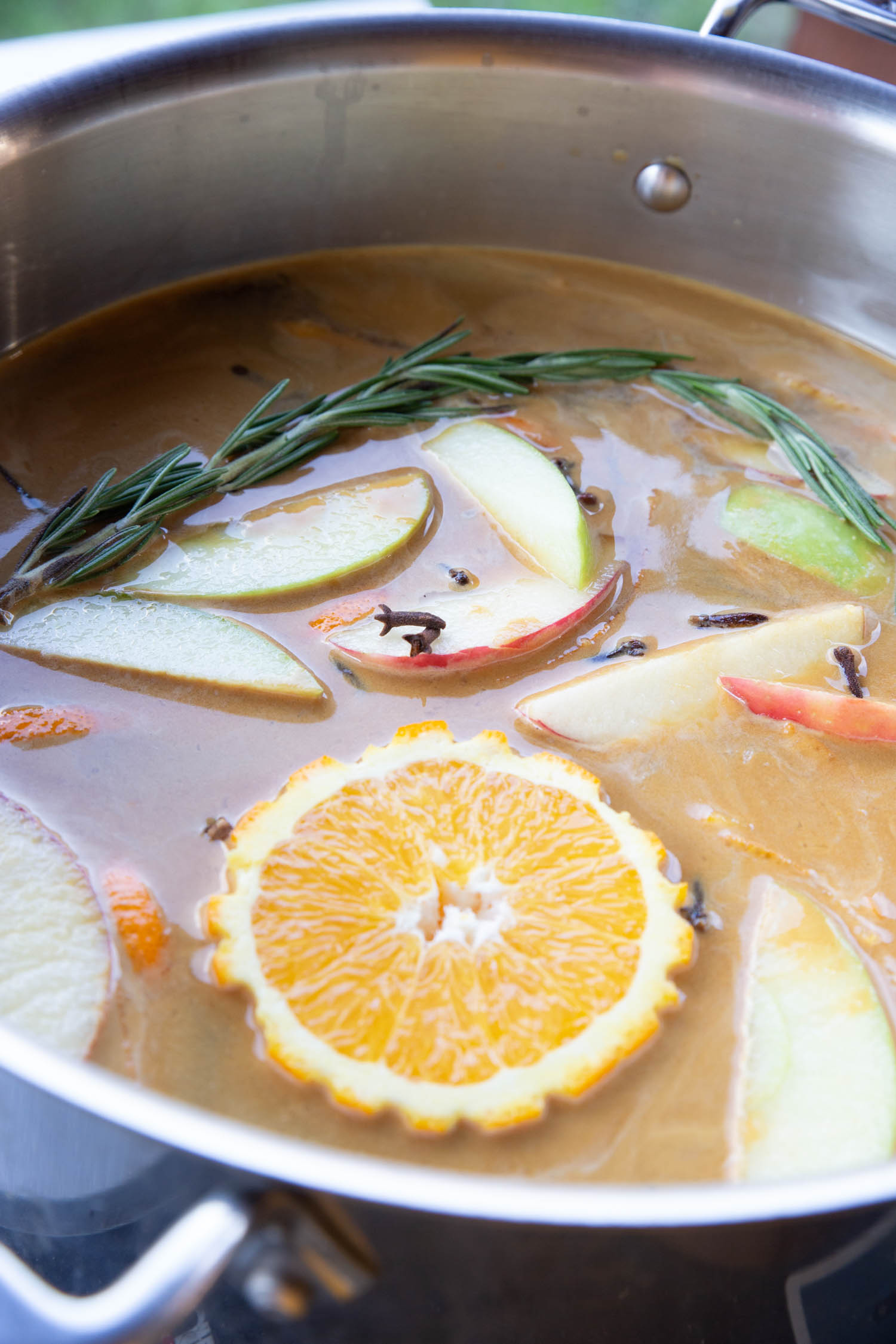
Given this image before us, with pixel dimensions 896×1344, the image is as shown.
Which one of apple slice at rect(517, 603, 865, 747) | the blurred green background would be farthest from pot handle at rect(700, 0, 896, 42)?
the blurred green background

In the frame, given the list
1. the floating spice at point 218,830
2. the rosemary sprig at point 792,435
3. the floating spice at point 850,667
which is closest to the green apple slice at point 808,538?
the rosemary sprig at point 792,435

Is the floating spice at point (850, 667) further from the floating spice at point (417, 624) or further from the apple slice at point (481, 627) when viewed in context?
the floating spice at point (417, 624)

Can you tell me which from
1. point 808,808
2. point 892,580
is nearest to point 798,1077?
point 808,808

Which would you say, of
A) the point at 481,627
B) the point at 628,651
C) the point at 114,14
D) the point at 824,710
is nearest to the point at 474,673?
the point at 481,627

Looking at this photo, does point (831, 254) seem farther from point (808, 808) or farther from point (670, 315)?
point (808, 808)

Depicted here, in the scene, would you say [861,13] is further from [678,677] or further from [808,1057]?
[808,1057]
